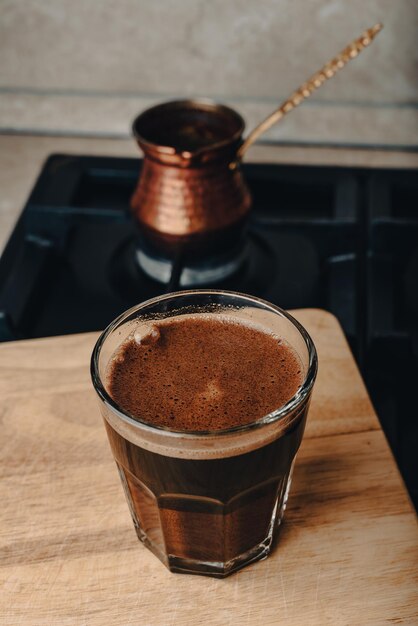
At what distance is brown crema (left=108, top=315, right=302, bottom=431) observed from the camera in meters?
0.55

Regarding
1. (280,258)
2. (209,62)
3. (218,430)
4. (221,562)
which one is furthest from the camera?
(209,62)

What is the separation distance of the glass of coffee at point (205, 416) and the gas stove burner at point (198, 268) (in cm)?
30

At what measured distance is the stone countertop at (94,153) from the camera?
119cm

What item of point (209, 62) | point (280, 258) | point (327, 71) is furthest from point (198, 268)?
point (209, 62)

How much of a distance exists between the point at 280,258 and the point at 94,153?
409 millimetres

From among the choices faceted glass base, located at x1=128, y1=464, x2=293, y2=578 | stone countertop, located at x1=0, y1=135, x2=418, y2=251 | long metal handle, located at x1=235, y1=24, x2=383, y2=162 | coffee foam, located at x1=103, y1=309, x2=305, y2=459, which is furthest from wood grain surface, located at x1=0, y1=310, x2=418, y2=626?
stone countertop, located at x1=0, y1=135, x2=418, y2=251

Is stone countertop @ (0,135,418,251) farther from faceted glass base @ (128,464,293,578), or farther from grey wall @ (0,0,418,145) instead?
faceted glass base @ (128,464,293,578)

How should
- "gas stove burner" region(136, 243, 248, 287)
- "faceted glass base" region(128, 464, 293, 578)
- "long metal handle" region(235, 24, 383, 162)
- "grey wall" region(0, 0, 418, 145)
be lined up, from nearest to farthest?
"faceted glass base" region(128, 464, 293, 578)
"long metal handle" region(235, 24, 383, 162)
"gas stove burner" region(136, 243, 248, 287)
"grey wall" region(0, 0, 418, 145)

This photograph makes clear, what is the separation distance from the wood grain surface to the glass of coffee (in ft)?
0.09

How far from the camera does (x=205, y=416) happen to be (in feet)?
1.80

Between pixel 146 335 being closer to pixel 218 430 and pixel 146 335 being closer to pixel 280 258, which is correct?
pixel 218 430

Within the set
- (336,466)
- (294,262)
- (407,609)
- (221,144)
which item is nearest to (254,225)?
(294,262)

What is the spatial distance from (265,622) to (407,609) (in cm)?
11

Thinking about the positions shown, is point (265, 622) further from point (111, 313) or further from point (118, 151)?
point (118, 151)
